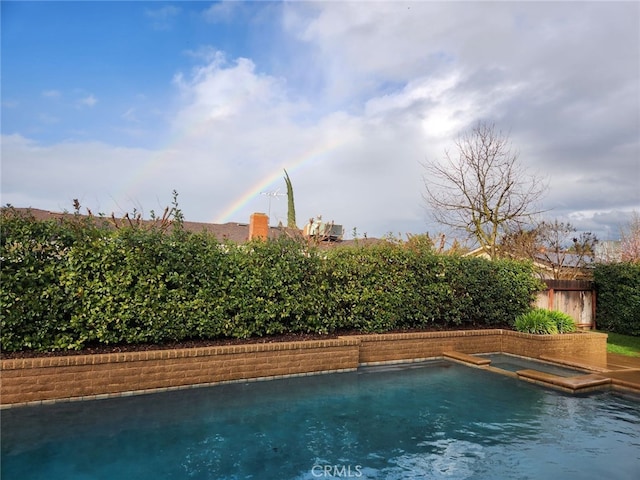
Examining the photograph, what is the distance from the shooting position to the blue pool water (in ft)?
12.8

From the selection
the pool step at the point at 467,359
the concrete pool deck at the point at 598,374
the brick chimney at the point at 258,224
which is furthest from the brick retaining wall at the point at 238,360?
the brick chimney at the point at 258,224

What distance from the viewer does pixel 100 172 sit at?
14.3 meters

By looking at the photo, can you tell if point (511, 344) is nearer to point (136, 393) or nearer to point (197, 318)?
point (197, 318)

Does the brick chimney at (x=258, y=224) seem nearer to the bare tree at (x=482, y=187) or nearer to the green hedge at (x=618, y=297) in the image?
the bare tree at (x=482, y=187)

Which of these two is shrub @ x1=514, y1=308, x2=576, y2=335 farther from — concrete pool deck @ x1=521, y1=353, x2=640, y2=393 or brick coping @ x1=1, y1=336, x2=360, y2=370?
brick coping @ x1=1, y1=336, x2=360, y2=370

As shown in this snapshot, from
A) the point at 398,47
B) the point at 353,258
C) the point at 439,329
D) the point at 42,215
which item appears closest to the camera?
the point at 353,258

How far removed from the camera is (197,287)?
7219mm

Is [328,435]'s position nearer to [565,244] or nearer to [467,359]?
[467,359]

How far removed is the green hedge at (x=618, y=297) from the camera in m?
12.9

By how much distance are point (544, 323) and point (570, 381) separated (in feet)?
11.0

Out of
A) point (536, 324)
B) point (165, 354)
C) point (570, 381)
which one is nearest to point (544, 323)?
point (536, 324)

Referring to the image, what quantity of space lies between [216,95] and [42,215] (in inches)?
411

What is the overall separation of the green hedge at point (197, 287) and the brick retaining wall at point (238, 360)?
0.54m

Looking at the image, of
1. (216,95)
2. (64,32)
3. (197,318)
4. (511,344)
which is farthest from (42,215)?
(511,344)
